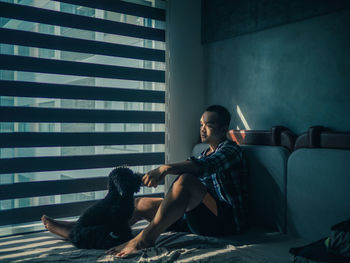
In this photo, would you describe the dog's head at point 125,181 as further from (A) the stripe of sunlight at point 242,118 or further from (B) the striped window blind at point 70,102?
(A) the stripe of sunlight at point 242,118

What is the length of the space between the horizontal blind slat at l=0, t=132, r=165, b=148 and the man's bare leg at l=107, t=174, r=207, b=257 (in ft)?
3.16

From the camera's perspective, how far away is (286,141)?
2.27m

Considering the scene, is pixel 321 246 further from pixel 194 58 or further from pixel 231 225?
pixel 194 58

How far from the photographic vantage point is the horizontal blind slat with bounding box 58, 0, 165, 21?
8.40 ft

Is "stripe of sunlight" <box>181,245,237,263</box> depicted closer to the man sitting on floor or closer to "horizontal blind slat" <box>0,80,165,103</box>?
the man sitting on floor

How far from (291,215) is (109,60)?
1826 millimetres

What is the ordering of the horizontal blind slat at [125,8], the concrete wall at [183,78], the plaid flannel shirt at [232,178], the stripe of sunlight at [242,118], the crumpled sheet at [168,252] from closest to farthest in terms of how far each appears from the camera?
1. the crumpled sheet at [168,252]
2. the plaid flannel shirt at [232,178]
3. the horizontal blind slat at [125,8]
4. the stripe of sunlight at [242,118]
5. the concrete wall at [183,78]

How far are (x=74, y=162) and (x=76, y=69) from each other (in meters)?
0.70

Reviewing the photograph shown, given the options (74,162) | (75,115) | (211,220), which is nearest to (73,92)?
(75,115)

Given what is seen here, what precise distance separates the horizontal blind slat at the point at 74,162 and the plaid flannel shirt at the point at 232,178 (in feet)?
2.67

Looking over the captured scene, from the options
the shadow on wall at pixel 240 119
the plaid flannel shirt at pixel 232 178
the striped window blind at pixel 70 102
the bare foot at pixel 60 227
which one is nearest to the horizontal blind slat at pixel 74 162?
the striped window blind at pixel 70 102

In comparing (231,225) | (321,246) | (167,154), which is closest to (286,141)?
(231,225)

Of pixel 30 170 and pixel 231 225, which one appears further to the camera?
pixel 30 170

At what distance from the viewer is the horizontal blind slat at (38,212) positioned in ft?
7.47
